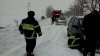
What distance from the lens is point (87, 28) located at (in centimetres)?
1073

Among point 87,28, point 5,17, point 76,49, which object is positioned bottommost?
point 5,17

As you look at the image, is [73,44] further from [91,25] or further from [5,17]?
[5,17]

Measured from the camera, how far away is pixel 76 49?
45.2 ft

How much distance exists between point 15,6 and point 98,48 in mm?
161871

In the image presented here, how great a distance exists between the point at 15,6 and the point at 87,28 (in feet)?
537

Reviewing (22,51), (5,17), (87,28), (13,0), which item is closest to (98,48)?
(87,28)

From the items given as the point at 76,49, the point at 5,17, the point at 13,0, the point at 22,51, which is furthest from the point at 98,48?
the point at 13,0

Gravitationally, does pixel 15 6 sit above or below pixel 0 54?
below

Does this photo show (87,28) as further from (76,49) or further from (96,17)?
(76,49)

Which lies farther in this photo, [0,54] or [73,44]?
[73,44]

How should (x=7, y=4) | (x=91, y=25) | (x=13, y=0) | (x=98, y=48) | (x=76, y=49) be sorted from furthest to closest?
(x=13, y=0)
(x=7, y=4)
(x=76, y=49)
(x=98, y=48)
(x=91, y=25)

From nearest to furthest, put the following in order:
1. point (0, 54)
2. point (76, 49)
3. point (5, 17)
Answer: point (0, 54), point (76, 49), point (5, 17)

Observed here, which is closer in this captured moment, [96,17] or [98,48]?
[96,17]

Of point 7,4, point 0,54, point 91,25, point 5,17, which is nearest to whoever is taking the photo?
point 91,25
